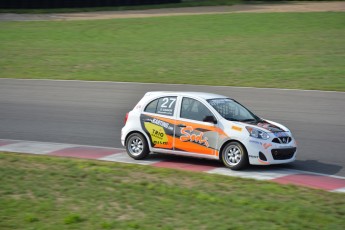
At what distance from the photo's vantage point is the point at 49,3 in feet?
153

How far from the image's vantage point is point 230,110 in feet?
42.9

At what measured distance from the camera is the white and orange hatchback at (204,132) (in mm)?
12344

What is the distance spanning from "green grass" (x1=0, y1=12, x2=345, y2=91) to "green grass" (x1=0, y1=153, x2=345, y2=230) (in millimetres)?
12453

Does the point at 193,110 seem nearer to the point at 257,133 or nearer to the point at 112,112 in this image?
the point at 257,133

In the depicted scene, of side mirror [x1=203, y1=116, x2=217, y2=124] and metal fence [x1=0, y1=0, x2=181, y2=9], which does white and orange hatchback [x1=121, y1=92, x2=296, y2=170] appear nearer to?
side mirror [x1=203, y1=116, x2=217, y2=124]

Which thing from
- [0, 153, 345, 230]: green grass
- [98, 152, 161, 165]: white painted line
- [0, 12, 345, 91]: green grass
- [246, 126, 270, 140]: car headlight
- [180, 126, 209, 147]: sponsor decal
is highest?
[0, 12, 345, 91]: green grass

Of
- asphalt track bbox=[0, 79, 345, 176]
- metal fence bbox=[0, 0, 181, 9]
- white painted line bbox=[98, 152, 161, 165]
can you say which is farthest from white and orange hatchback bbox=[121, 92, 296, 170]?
metal fence bbox=[0, 0, 181, 9]

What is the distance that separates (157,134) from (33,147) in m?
3.20

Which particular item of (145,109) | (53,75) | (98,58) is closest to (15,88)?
(53,75)

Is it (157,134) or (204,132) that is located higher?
(204,132)

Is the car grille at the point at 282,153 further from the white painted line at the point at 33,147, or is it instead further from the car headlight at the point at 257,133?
the white painted line at the point at 33,147

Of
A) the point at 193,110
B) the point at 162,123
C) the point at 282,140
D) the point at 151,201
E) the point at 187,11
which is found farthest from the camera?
the point at 187,11

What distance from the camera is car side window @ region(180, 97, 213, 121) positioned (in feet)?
42.3

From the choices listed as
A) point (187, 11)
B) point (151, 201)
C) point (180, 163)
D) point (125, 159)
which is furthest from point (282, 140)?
point (187, 11)
